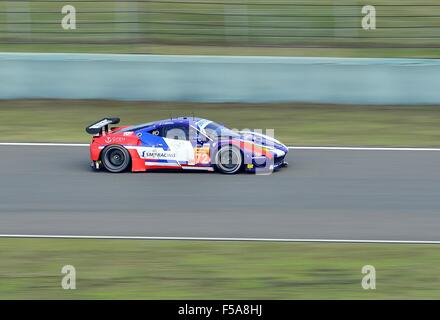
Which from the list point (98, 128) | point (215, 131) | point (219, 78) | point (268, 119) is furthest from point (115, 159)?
point (219, 78)

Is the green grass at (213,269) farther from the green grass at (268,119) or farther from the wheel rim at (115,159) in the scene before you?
the green grass at (268,119)

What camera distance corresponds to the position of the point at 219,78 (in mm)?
18578

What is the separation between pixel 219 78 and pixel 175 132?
4.42m

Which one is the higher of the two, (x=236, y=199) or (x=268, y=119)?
(x=268, y=119)

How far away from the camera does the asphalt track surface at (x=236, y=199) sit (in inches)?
468

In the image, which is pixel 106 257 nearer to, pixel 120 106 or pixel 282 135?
pixel 282 135

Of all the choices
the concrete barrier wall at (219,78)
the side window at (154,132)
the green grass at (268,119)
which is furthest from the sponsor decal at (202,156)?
the concrete barrier wall at (219,78)

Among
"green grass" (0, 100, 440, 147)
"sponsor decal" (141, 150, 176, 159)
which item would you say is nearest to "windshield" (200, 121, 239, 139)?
"sponsor decal" (141, 150, 176, 159)

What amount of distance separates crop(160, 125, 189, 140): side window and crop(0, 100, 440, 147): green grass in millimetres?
2810

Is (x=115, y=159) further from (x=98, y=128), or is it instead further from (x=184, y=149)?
(x=184, y=149)

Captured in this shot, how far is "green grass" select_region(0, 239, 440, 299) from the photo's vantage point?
31.3ft

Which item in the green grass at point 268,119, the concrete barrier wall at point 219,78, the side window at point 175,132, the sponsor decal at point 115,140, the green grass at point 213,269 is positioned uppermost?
the concrete barrier wall at point 219,78

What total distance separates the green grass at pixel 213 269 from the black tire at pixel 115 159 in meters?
3.36

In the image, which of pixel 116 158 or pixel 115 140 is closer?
pixel 115 140
